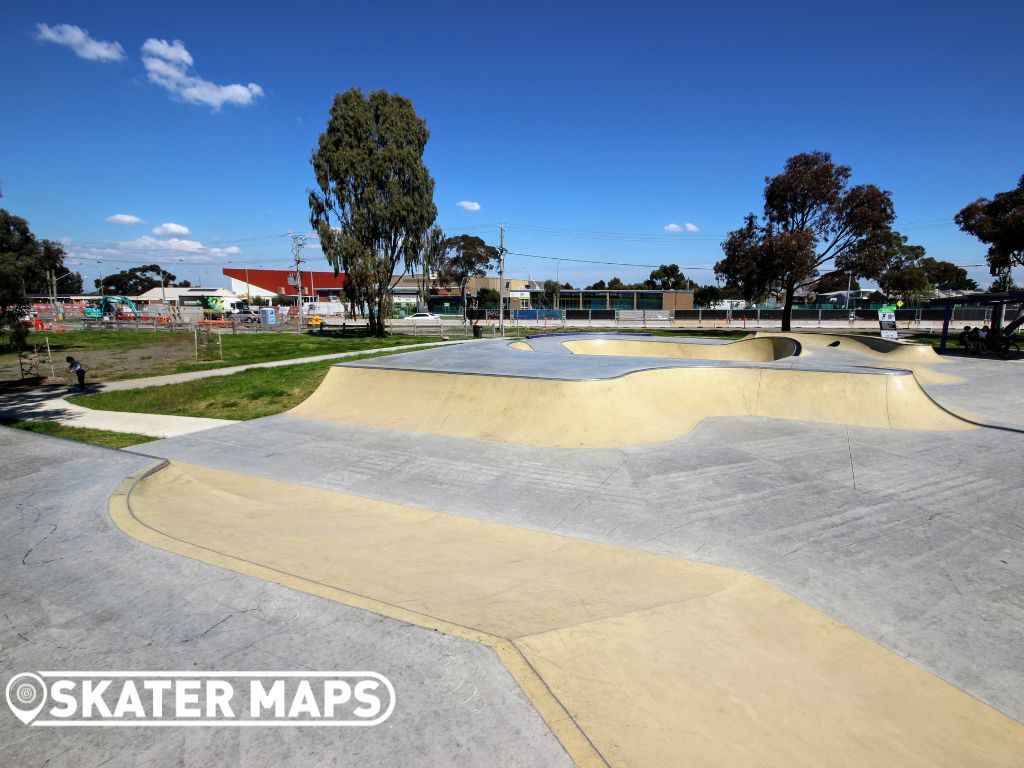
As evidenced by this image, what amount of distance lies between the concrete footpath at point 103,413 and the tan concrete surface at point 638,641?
565cm

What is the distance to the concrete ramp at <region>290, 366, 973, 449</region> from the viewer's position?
888 centimetres

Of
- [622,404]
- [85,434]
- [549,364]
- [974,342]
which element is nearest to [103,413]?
[85,434]

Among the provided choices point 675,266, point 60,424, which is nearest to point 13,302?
point 60,424

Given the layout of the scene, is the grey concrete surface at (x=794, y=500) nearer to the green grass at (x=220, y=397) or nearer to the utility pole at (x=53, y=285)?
the green grass at (x=220, y=397)

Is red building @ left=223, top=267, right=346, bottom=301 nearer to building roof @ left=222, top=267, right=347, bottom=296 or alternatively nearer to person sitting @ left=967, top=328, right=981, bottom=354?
building roof @ left=222, top=267, right=347, bottom=296

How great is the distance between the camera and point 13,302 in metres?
17.8

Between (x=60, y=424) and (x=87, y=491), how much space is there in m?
7.18

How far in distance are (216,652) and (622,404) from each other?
7.65 metres

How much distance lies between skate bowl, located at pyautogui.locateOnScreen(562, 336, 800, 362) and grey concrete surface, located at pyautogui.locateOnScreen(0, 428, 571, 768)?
46.6 feet

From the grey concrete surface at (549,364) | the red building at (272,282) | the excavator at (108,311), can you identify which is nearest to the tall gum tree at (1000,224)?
the grey concrete surface at (549,364)

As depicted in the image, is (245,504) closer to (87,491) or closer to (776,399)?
(87,491)

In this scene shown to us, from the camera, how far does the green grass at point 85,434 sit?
29.8 ft

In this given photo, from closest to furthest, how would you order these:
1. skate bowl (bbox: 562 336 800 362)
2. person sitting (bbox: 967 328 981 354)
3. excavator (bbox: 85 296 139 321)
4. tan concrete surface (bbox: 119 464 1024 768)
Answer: tan concrete surface (bbox: 119 464 1024 768) < skate bowl (bbox: 562 336 800 362) < person sitting (bbox: 967 328 981 354) < excavator (bbox: 85 296 139 321)

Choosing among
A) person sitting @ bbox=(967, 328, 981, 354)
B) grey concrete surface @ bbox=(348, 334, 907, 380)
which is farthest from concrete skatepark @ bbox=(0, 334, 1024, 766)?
person sitting @ bbox=(967, 328, 981, 354)
